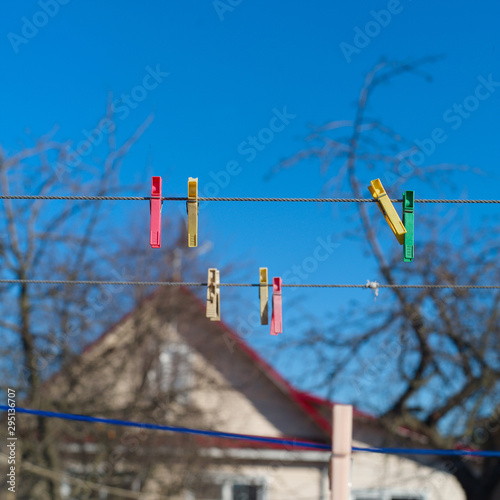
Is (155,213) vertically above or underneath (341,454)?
above

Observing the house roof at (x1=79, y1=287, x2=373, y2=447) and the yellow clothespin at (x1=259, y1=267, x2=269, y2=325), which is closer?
the yellow clothespin at (x1=259, y1=267, x2=269, y2=325)

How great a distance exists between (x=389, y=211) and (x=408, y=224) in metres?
0.17

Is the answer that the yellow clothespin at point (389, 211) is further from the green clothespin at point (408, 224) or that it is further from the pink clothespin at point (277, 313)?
the pink clothespin at point (277, 313)

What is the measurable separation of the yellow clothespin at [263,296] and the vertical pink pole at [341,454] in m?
0.93

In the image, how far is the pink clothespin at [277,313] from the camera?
555cm

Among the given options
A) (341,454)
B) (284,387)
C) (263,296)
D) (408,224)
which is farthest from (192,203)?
(284,387)

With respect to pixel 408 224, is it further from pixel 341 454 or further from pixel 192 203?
pixel 341 454

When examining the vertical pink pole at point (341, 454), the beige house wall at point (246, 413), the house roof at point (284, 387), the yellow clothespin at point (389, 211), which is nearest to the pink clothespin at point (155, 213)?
the yellow clothespin at point (389, 211)

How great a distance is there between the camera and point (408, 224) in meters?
4.99

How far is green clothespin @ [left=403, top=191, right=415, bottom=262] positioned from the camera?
4.94 meters

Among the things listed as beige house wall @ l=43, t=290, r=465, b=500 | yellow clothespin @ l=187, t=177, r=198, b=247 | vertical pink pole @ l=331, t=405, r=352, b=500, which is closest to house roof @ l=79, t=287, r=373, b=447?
beige house wall @ l=43, t=290, r=465, b=500

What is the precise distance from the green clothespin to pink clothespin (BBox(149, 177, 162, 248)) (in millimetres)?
1640

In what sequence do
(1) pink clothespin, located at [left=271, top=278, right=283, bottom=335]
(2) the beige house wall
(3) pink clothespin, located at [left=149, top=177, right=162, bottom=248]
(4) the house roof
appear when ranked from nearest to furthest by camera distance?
(3) pink clothespin, located at [left=149, top=177, right=162, bottom=248]
(1) pink clothespin, located at [left=271, top=278, right=283, bottom=335]
(2) the beige house wall
(4) the house roof

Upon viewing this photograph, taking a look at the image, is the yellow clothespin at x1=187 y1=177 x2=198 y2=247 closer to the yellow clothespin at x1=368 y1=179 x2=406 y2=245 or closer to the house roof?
the yellow clothespin at x1=368 y1=179 x2=406 y2=245
